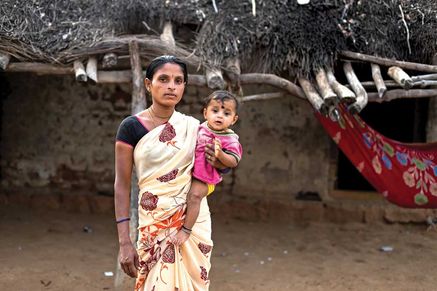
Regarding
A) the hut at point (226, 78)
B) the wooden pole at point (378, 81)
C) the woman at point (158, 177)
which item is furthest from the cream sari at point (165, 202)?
the wooden pole at point (378, 81)

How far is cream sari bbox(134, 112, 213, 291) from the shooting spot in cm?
212

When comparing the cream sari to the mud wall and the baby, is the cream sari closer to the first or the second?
the baby

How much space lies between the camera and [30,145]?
660 cm

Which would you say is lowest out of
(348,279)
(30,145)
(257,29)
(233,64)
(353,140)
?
Answer: (348,279)

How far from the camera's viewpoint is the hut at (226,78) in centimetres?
399

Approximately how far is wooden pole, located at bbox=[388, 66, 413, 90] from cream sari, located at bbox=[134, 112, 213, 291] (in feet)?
6.56

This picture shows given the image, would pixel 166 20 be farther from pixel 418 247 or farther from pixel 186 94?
pixel 418 247

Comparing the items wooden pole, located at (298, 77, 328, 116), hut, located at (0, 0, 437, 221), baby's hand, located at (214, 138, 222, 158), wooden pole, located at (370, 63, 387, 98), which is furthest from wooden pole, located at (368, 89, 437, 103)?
baby's hand, located at (214, 138, 222, 158)

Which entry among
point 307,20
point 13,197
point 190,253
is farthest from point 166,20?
point 13,197

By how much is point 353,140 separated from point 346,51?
2.50 ft

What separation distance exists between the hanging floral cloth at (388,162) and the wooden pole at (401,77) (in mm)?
598

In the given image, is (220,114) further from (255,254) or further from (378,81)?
(255,254)

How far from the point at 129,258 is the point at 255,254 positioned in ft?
10.6

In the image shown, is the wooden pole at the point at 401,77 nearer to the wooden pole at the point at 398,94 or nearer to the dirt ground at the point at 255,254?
the wooden pole at the point at 398,94
